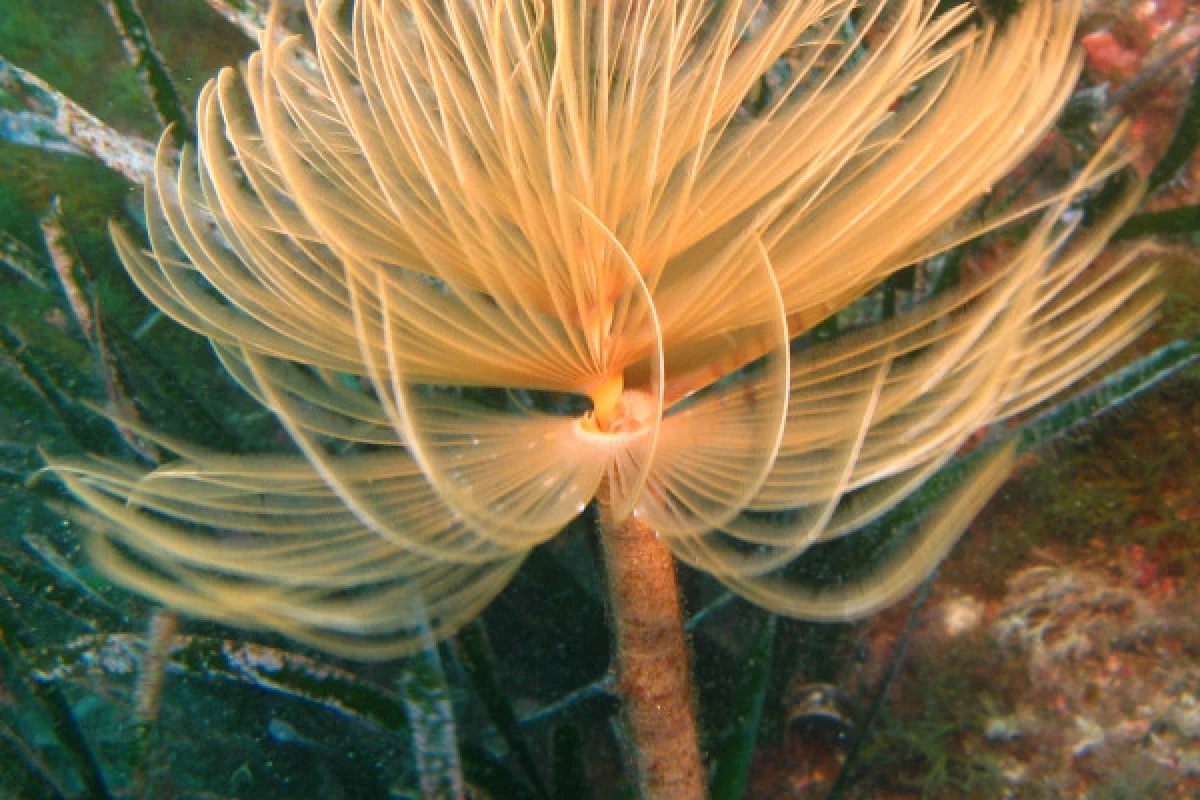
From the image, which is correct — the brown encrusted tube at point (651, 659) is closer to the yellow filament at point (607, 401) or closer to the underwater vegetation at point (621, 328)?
→ the underwater vegetation at point (621, 328)

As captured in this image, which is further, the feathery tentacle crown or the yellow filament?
the yellow filament

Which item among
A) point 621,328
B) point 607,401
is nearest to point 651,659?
point 607,401

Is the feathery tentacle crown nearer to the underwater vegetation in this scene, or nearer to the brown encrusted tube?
the underwater vegetation

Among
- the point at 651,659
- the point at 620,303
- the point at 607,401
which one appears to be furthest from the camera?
the point at 651,659

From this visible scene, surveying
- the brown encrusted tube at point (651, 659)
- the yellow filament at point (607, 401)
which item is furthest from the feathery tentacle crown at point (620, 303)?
the brown encrusted tube at point (651, 659)

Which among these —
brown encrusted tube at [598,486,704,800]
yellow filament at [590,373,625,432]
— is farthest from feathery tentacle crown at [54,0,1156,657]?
brown encrusted tube at [598,486,704,800]

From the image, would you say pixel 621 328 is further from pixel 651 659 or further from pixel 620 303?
pixel 651 659
